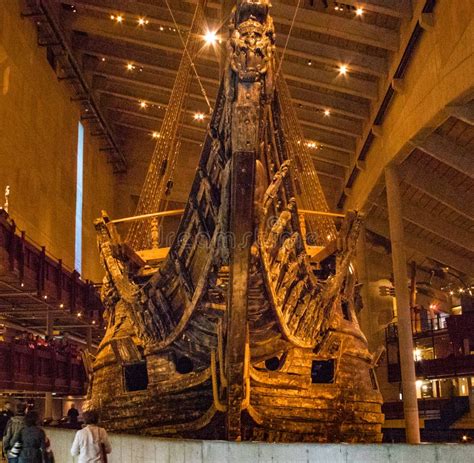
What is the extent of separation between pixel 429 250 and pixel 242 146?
20.9 m

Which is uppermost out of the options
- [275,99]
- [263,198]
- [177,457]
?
[275,99]

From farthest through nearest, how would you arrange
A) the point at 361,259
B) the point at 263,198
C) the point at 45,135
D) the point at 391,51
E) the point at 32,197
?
1. the point at 361,259
2. the point at 45,135
3. the point at 32,197
4. the point at 391,51
5. the point at 263,198

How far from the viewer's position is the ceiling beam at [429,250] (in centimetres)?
2555

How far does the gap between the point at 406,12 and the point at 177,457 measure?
12813mm

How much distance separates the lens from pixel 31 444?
595 centimetres

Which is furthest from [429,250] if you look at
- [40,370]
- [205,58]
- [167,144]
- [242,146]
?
[242,146]

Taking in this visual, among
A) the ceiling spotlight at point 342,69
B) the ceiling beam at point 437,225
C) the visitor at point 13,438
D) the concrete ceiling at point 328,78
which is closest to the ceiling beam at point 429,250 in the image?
the concrete ceiling at point 328,78

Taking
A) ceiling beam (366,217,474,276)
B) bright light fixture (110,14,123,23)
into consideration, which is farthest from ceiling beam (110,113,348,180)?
bright light fixture (110,14,123,23)

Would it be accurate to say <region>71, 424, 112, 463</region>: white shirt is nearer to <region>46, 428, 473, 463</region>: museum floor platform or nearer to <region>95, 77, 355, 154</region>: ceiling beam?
<region>46, 428, 473, 463</region>: museum floor platform

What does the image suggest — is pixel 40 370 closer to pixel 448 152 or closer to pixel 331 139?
pixel 448 152

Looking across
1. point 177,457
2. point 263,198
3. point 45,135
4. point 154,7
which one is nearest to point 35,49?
point 45,135

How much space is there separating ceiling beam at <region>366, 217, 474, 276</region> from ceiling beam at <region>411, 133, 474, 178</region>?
8.05m

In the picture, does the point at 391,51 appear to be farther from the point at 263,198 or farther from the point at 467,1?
the point at 263,198

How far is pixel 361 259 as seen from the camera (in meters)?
24.9
